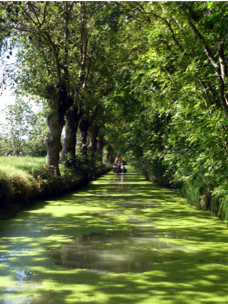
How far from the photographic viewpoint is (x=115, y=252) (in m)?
4.99

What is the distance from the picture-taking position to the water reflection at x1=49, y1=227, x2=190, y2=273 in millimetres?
4340

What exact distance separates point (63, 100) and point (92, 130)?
13433 millimetres

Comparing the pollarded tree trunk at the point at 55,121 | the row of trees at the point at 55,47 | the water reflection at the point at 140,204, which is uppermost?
the row of trees at the point at 55,47

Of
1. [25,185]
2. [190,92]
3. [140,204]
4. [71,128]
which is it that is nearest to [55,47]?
[71,128]

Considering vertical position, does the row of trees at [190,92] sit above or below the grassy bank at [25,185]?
above

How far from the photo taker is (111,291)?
3.47 meters

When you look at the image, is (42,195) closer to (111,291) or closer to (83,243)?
(83,243)

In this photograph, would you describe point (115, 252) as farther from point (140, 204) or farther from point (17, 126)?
point (17, 126)

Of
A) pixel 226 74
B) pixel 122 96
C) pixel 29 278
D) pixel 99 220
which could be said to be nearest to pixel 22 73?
pixel 122 96

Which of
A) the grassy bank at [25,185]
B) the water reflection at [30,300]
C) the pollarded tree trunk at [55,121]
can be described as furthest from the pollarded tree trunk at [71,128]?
the water reflection at [30,300]

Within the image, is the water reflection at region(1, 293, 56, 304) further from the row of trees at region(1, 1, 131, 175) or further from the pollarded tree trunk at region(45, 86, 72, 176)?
the pollarded tree trunk at region(45, 86, 72, 176)

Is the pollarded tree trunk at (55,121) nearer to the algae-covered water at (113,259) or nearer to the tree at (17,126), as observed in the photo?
the algae-covered water at (113,259)

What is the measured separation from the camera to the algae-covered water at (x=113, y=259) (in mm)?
3400

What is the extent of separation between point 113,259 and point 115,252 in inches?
14.5
